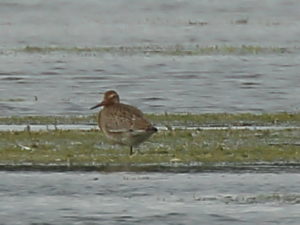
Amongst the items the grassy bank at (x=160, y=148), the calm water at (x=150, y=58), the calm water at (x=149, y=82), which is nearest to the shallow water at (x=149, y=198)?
the calm water at (x=149, y=82)

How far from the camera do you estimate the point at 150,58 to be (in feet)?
108

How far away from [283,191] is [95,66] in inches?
656

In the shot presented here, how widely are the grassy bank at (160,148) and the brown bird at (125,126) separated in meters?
0.18

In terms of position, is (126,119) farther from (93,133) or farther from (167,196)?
(167,196)

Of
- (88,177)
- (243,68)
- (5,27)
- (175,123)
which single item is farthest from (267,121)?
(5,27)

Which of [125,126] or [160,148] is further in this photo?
[160,148]

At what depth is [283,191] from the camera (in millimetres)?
14703

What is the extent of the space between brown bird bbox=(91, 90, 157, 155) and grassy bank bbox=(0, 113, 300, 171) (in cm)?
18

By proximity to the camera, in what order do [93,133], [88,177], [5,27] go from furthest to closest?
[5,27] < [93,133] < [88,177]

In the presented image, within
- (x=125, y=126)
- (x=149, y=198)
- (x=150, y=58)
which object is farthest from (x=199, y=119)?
(x=150, y=58)

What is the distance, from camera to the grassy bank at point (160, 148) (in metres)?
16.8

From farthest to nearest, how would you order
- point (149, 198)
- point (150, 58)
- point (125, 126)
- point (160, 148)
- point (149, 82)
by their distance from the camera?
1. point (150, 58)
2. point (149, 82)
3. point (160, 148)
4. point (125, 126)
5. point (149, 198)

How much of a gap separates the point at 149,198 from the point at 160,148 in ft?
11.6

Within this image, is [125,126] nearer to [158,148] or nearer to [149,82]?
[158,148]
